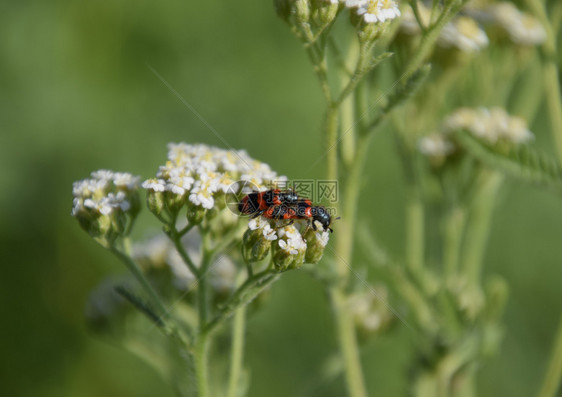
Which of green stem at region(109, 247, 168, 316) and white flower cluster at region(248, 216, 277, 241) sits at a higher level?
green stem at region(109, 247, 168, 316)

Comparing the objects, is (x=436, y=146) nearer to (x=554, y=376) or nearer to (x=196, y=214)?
(x=554, y=376)

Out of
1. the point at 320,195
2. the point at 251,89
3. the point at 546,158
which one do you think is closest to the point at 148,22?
the point at 251,89

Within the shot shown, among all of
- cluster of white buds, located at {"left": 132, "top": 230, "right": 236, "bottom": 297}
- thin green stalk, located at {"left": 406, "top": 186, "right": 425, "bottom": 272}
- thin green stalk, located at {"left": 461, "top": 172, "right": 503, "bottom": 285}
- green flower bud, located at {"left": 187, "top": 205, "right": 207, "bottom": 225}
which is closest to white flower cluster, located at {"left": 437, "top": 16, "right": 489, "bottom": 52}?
thin green stalk, located at {"left": 461, "top": 172, "right": 503, "bottom": 285}

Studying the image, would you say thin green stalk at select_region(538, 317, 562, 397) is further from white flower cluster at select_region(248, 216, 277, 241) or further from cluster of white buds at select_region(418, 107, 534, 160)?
white flower cluster at select_region(248, 216, 277, 241)

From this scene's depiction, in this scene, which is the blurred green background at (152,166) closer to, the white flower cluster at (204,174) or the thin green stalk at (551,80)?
the thin green stalk at (551,80)

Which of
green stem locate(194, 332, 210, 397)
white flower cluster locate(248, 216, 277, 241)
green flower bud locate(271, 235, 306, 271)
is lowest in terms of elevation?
green stem locate(194, 332, 210, 397)

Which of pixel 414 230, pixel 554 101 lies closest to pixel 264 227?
pixel 414 230
